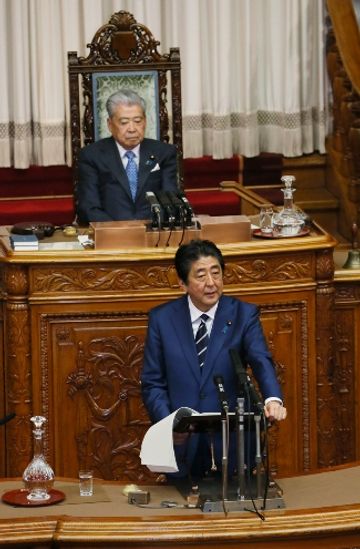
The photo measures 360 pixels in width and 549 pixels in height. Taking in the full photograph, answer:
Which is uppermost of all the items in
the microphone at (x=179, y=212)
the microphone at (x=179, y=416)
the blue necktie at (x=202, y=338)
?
the microphone at (x=179, y=212)

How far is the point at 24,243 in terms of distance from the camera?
26.5 ft

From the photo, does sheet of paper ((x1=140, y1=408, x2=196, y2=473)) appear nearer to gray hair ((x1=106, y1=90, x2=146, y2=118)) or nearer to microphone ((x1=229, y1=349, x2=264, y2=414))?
Answer: microphone ((x1=229, y1=349, x2=264, y2=414))

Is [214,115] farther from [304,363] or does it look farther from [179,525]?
[179,525]

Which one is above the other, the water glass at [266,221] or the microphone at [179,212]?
the microphone at [179,212]

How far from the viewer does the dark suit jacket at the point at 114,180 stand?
866cm

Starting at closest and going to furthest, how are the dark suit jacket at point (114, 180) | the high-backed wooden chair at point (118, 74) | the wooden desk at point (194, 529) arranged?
the wooden desk at point (194, 529), the dark suit jacket at point (114, 180), the high-backed wooden chair at point (118, 74)

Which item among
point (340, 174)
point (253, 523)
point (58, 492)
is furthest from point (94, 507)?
point (340, 174)

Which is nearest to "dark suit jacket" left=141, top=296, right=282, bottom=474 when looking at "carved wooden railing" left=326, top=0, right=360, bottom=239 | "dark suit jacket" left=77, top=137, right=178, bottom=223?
"dark suit jacket" left=77, top=137, right=178, bottom=223

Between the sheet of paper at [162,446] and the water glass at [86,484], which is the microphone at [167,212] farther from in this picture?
the water glass at [86,484]

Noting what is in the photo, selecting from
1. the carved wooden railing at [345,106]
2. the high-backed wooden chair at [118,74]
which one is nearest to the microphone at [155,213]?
the high-backed wooden chair at [118,74]

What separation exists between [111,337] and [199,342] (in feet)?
4.10

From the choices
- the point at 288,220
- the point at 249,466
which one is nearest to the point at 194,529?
the point at 249,466

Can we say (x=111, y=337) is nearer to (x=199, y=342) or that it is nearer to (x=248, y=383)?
(x=199, y=342)

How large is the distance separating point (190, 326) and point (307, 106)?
442 cm
